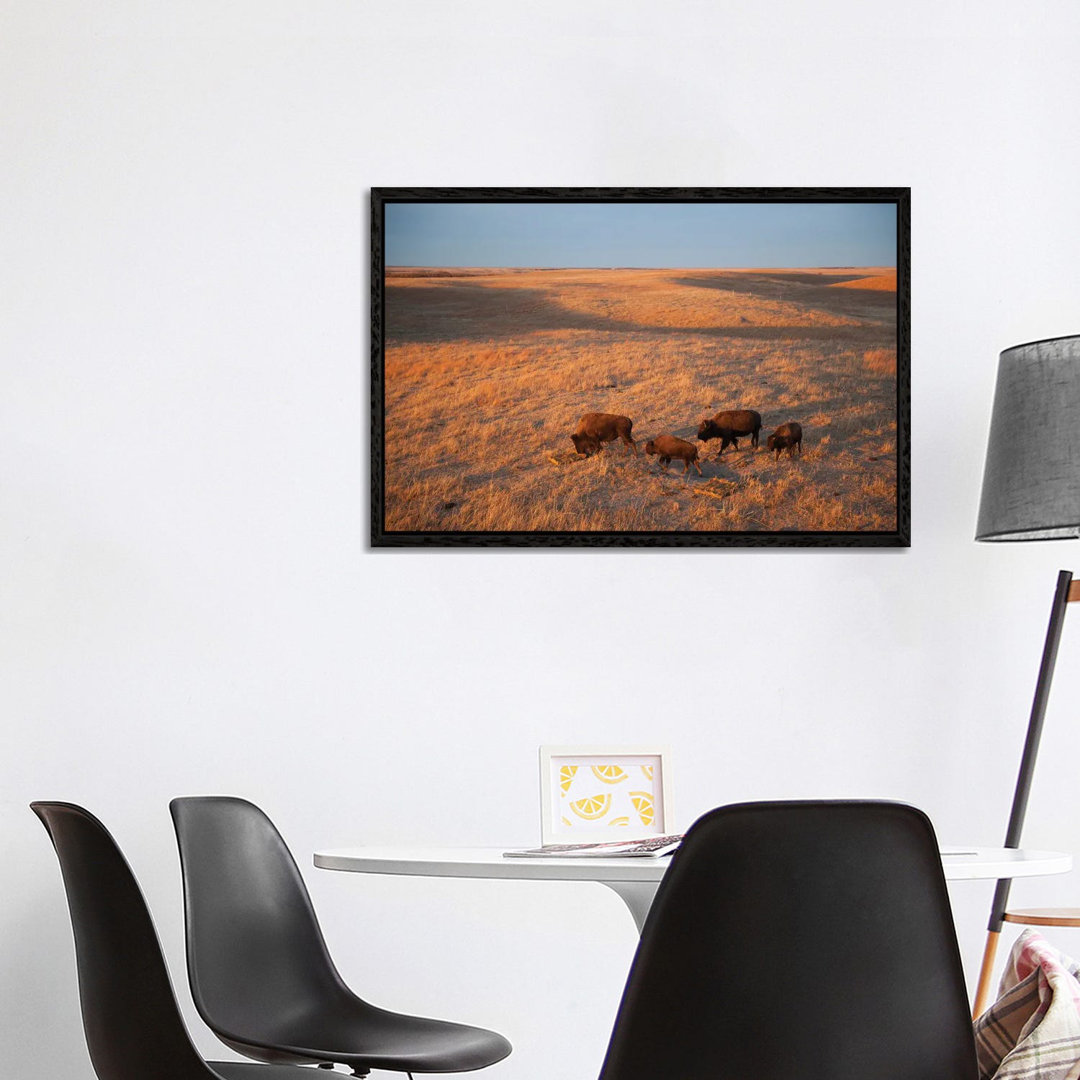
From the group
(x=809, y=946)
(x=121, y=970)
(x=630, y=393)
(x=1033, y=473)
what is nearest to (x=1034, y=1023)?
(x=809, y=946)

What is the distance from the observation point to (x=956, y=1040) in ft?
4.41

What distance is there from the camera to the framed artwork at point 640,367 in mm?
2896

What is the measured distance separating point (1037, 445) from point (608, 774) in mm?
1087

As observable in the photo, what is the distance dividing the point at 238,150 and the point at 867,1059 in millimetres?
2402

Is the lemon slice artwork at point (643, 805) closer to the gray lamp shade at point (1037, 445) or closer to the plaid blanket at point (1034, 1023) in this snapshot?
the plaid blanket at point (1034, 1023)

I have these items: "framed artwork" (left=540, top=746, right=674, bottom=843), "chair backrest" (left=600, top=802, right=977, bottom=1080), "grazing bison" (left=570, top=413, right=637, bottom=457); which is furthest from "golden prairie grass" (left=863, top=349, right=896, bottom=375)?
"chair backrest" (left=600, top=802, right=977, bottom=1080)

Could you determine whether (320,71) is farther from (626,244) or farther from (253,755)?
(253,755)

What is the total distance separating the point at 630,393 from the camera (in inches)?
115

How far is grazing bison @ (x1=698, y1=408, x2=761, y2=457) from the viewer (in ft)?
9.58

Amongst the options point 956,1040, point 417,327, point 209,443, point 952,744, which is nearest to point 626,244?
point 417,327

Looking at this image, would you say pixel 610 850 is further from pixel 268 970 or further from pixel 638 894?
pixel 268 970

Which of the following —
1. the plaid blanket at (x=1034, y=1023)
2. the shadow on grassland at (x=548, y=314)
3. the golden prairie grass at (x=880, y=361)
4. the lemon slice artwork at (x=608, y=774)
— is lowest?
the plaid blanket at (x=1034, y=1023)

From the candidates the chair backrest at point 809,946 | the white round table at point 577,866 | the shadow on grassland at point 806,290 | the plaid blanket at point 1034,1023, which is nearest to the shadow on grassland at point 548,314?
the shadow on grassland at point 806,290

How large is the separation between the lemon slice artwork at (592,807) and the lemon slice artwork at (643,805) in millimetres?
43
